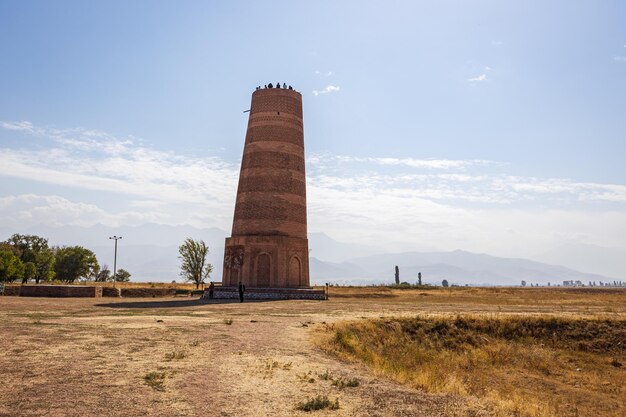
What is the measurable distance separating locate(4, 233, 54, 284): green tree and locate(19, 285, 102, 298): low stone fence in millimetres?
36308

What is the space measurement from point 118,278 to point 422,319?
8797 centimetres

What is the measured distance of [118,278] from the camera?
96.7 metres

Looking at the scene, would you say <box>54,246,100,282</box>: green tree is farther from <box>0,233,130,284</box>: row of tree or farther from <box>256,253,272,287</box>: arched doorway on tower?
<box>256,253,272,287</box>: arched doorway on tower

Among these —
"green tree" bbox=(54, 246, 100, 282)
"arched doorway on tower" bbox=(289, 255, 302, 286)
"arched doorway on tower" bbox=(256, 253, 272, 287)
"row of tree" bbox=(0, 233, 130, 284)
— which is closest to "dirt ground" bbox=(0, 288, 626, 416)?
"arched doorway on tower" bbox=(256, 253, 272, 287)

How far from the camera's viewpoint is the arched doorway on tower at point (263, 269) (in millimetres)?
35062

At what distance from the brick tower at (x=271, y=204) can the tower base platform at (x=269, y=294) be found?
134 centimetres

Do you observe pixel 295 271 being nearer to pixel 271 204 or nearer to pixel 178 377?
pixel 271 204

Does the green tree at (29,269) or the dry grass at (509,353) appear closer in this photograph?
the dry grass at (509,353)

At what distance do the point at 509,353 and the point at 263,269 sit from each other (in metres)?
19.9

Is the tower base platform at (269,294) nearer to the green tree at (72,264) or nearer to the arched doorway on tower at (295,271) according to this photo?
the arched doorway on tower at (295,271)

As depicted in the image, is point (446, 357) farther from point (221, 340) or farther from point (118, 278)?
point (118, 278)

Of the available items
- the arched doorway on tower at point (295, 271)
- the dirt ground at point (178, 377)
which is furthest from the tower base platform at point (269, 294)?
the dirt ground at point (178, 377)

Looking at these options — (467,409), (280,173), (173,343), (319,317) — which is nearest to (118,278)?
(280,173)

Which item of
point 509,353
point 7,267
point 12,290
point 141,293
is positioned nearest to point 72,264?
point 7,267
